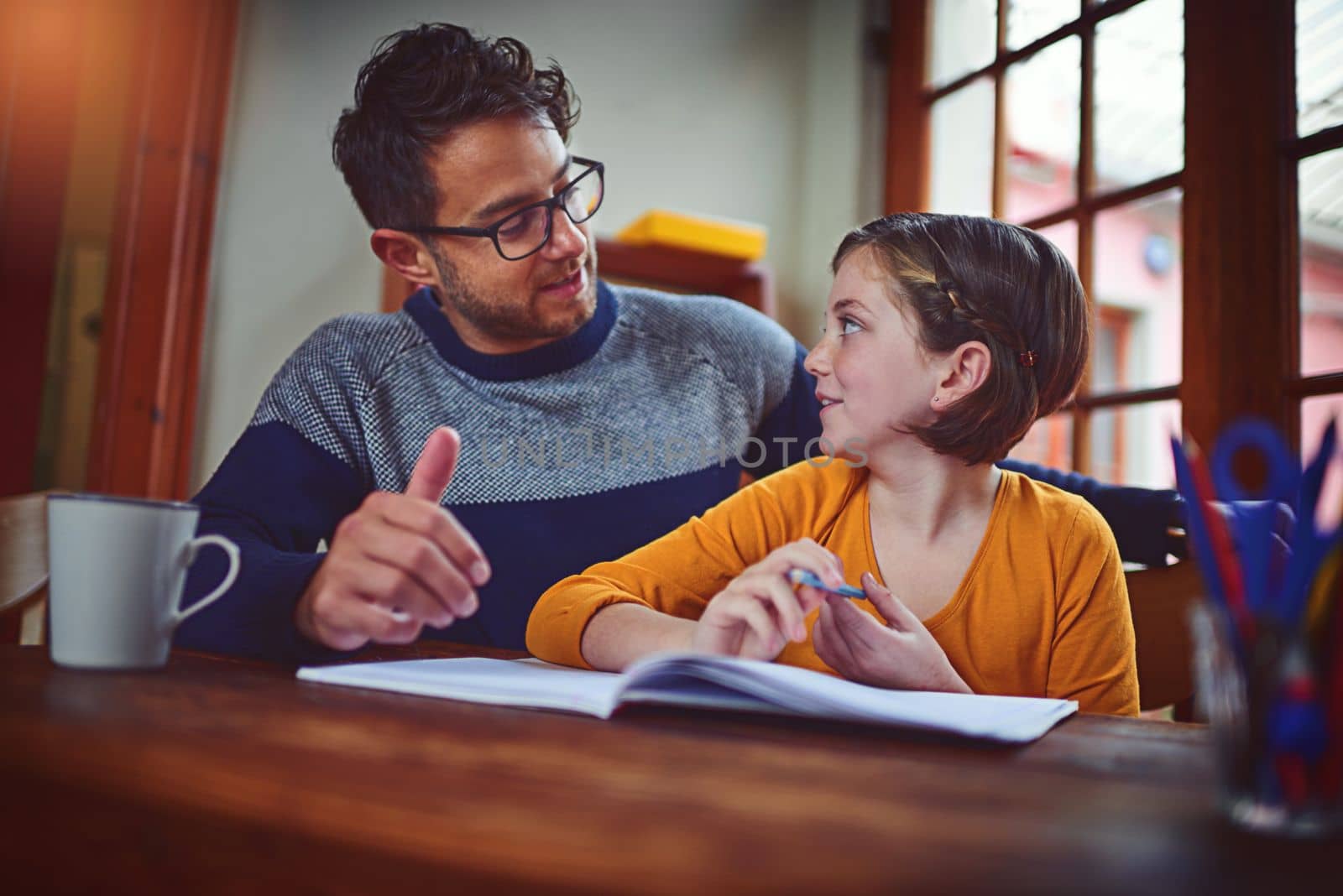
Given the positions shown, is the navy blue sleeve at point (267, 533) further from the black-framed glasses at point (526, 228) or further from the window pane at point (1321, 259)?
the window pane at point (1321, 259)

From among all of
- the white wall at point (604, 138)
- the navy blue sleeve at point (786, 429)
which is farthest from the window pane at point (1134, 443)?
the white wall at point (604, 138)

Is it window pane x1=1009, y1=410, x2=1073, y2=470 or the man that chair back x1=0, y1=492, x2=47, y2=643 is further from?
window pane x1=1009, y1=410, x2=1073, y2=470

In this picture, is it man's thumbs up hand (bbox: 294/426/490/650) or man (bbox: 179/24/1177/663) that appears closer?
man's thumbs up hand (bbox: 294/426/490/650)

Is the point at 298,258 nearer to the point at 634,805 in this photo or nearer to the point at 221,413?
the point at 221,413

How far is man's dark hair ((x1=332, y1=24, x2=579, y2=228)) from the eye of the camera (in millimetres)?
1334

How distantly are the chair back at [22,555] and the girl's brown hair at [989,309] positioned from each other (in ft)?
4.29

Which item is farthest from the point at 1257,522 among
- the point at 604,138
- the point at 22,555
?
the point at 604,138

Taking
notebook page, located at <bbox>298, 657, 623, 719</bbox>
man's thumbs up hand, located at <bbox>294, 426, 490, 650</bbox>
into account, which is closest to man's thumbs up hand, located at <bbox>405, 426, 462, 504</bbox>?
man's thumbs up hand, located at <bbox>294, 426, 490, 650</bbox>

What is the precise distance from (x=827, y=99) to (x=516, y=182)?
1526 millimetres

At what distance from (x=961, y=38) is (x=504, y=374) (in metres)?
1.65

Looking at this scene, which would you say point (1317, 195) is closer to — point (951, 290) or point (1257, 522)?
point (951, 290)

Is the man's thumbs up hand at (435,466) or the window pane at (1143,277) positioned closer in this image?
the man's thumbs up hand at (435,466)

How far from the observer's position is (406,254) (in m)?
1.47

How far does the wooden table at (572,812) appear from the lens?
0.97 feet
